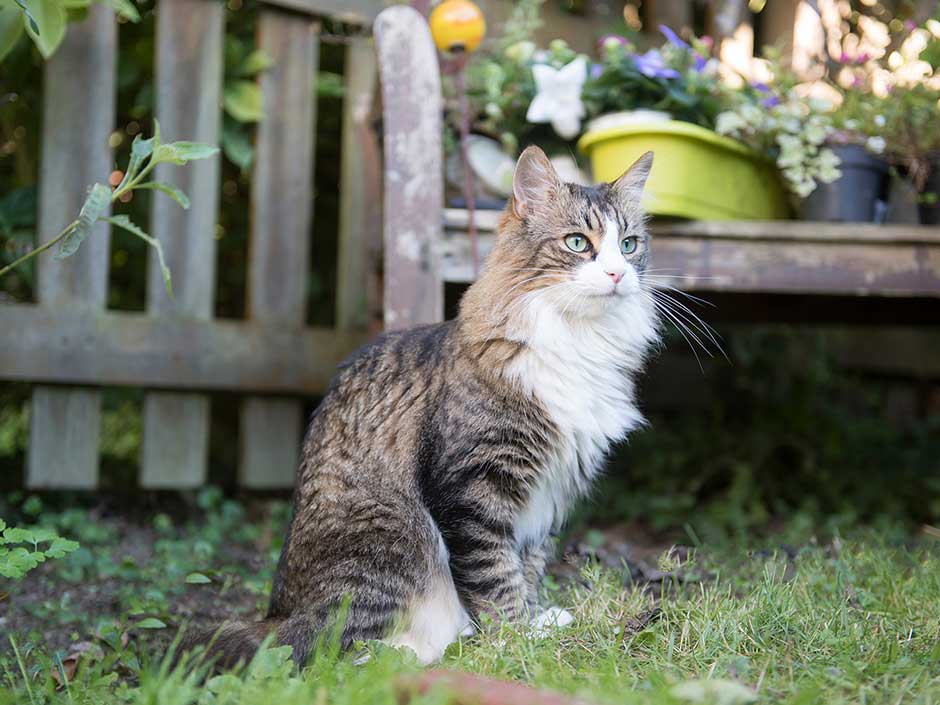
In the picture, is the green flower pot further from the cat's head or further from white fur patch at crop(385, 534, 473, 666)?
white fur patch at crop(385, 534, 473, 666)

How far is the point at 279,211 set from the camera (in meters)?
4.18

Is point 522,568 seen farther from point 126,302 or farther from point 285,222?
point 126,302

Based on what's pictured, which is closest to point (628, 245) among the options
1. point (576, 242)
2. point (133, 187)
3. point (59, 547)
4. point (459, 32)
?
point (576, 242)

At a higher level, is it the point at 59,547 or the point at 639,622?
the point at 59,547

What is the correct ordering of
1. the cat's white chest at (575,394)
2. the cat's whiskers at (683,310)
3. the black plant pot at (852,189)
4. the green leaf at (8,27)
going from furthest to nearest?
the black plant pot at (852,189)
the green leaf at (8,27)
the cat's whiskers at (683,310)
the cat's white chest at (575,394)

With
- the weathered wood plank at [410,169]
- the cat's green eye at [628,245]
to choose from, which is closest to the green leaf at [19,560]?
the weathered wood plank at [410,169]

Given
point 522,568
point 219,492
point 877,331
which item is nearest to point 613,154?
point 522,568

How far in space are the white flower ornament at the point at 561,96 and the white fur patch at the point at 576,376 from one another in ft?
A: 3.43

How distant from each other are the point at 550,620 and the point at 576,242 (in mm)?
1013

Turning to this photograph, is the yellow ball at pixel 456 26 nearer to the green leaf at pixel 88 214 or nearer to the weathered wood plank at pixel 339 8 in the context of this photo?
the weathered wood plank at pixel 339 8

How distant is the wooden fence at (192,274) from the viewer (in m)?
3.70

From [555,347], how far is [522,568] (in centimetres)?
63

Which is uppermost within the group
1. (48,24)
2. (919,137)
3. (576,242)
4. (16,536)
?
(48,24)

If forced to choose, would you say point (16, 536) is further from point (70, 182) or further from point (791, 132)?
point (791, 132)
